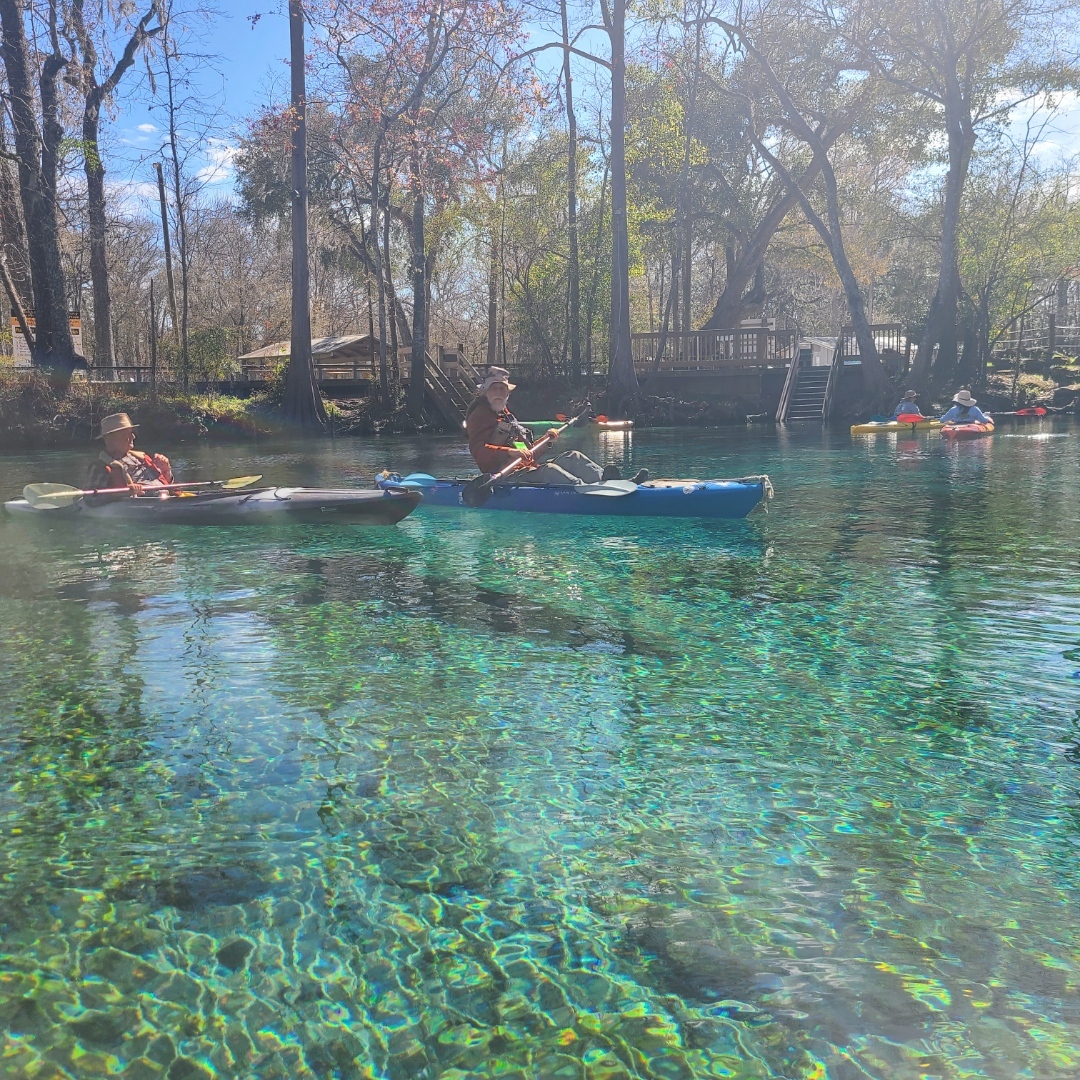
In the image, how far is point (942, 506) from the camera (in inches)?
431

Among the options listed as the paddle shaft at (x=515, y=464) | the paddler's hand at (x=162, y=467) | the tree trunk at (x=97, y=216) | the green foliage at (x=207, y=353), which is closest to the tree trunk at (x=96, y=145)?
the tree trunk at (x=97, y=216)

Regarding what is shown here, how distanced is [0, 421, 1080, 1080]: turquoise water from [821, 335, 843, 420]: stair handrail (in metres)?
22.0

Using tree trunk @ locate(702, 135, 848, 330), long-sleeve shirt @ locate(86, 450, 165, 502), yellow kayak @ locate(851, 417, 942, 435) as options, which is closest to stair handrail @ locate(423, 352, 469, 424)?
tree trunk @ locate(702, 135, 848, 330)

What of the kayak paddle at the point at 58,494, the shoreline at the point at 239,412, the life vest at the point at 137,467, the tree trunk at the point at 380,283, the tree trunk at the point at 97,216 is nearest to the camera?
the kayak paddle at the point at 58,494

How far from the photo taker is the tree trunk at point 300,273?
22812mm

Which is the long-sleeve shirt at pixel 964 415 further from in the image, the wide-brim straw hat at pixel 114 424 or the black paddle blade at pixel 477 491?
the wide-brim straw hat at pixel 114 424

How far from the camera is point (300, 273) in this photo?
2412cm

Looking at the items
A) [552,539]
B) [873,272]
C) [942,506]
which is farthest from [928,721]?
[873,272]

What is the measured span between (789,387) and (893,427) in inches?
317

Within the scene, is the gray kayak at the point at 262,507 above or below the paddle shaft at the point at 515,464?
below

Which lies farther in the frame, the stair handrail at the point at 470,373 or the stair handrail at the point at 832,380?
the stair handrail at the point at 470,373

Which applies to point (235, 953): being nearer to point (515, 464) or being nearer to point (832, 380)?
point (515, 464)

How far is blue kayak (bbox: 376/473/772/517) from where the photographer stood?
31.4 ft

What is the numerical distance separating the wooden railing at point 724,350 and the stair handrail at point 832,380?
1.29 metres
